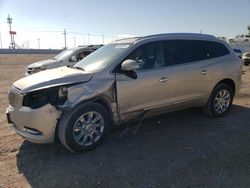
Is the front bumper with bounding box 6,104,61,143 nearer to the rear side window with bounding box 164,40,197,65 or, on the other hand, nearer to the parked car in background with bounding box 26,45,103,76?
the rear side window with bounding box 164,40,197,65

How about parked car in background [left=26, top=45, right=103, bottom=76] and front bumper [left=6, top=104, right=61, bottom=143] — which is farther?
parked car in background [left=26, top=45, right=103, bottom=76]

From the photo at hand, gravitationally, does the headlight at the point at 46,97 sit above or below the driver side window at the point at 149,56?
below

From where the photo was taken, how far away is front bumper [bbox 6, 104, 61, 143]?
4246 mm

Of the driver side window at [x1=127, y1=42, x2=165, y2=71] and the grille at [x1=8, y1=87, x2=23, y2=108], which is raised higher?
the driver side window at [x1=127, y1=42, x2=165, y2=71]

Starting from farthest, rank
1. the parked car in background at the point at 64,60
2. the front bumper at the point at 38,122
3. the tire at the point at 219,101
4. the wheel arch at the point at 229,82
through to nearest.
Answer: the parked car in background at the point at 64,60 → the wheel arch at the point at 229,82 → the tire at the point at 219,101 → the front bumper at the point at 38,122

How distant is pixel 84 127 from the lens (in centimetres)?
459

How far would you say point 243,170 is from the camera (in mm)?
3949

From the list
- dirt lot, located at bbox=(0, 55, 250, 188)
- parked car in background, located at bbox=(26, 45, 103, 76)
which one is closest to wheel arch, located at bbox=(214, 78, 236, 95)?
dirt lot, located at bbox=(0, 55, 250, 188)

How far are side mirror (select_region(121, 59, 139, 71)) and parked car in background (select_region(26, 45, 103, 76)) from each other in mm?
7459

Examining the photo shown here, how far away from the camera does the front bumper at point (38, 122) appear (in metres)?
4.25

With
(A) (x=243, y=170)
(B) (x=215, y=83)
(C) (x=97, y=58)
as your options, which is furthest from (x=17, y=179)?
(B) (x=215, y=83)

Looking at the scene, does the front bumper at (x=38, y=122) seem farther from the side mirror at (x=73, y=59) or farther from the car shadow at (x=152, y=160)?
the side mirror at (x=73, y=59)

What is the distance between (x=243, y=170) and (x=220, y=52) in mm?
3187

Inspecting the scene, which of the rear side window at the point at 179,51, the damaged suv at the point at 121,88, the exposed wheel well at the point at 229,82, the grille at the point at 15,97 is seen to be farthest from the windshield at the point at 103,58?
the exposed wheel well at the point at 229,82
